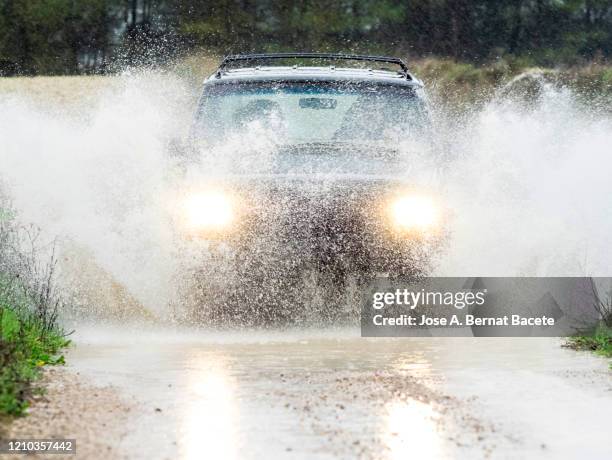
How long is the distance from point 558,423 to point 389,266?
3.39 metres

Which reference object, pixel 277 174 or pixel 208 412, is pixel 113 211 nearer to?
pixel 277 174

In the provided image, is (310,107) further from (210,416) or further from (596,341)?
(210,416)

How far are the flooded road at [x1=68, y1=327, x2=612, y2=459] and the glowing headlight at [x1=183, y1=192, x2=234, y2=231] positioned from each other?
74 centimetres

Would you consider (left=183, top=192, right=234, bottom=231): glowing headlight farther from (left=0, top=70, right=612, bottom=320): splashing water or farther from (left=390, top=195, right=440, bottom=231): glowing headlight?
(left=390, top=195, right=440, bottom=231): glowing headlight

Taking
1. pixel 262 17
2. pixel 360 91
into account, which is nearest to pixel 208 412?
pixel 360 91

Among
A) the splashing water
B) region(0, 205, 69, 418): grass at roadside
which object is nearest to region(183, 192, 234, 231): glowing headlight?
the splashing water

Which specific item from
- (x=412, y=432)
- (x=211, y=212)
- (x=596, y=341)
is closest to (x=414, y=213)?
(x=211, y=212)

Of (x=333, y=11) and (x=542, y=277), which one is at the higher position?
(x=333, y=11)

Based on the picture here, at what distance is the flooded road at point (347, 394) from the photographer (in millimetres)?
5879

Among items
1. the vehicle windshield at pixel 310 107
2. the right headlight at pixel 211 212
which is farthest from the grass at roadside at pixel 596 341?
the right headlight at pixel 211 212

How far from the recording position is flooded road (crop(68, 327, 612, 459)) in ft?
19.3

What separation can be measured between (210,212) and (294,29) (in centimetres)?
3382

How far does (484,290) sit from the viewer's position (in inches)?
422

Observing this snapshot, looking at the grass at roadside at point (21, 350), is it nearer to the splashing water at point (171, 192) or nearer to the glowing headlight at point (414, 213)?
the splashing water at point (171, 192)
